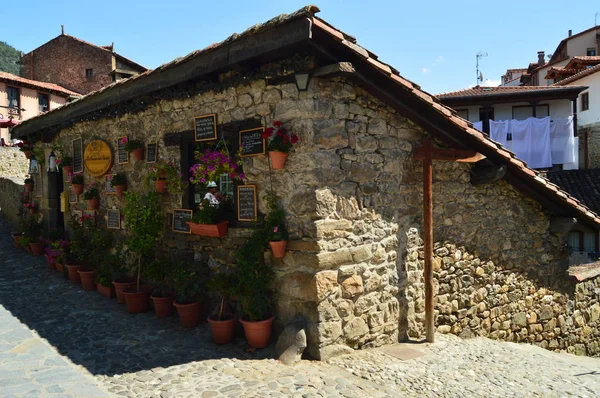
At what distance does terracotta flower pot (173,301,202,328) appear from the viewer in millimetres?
5480

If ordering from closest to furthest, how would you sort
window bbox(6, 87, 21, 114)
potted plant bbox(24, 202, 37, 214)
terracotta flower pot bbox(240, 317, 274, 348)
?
terracotta flower pot bbox(240, 317, 274, 348) < potted plant bbox(24, 202, 37, 214) < window bbox(6, 87, 21, 114)

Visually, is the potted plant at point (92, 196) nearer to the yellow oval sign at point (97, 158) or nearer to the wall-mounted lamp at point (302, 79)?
the yellow oval sign at point (97, 158)

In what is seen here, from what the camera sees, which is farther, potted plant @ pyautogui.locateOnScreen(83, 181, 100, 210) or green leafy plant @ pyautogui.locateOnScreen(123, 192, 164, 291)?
potted plant @ pyautogui.locateOnScreen(83, 181, 100, 210)

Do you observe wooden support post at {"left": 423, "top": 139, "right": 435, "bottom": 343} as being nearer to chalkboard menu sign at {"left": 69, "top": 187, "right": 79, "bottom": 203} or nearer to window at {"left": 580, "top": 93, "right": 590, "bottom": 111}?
chalkboard menu sign at {"left": 69, "top": 187, "right": 79, "bottom": 203}

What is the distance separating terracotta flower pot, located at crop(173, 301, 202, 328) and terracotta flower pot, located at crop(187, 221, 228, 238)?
3.05 ft

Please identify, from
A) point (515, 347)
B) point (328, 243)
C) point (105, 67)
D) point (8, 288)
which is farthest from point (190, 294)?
point (105, 67)

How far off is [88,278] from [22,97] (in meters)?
23.1

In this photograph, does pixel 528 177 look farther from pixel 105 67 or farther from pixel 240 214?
pixel 105 67

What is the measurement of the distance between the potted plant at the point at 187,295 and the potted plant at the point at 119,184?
203 centimetres

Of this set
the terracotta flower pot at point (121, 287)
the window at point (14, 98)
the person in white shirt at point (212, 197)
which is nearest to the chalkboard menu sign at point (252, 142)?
the person in white shirt at point (212, 197)

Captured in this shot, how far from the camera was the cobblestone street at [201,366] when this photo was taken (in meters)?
4.01

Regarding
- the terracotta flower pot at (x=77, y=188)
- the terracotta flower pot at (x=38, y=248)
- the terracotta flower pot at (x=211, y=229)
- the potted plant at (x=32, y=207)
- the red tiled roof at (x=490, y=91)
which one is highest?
the red tiled roof at (x=490, y=91)

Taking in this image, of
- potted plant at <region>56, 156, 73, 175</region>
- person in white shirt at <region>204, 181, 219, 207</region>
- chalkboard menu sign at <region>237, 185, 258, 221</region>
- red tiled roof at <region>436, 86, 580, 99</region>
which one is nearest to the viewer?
chalkboard menu sign at <region>237, 185, 258, 221</region>

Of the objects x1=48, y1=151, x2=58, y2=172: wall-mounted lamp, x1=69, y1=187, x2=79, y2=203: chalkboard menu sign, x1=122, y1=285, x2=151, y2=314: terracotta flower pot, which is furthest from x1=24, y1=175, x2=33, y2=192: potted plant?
x1=122, y1=285, x2=151, y2=314: terracotta flower pot
